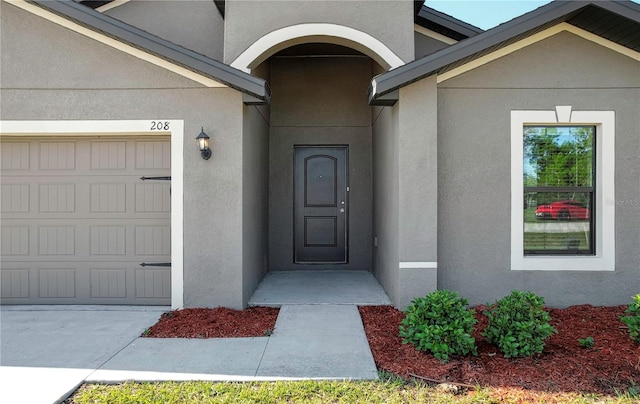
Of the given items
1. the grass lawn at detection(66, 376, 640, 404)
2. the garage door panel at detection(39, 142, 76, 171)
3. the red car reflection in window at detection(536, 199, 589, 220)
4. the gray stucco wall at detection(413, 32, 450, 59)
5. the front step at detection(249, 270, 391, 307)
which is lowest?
the grass lawn at detection(66, 376, 640, 404)

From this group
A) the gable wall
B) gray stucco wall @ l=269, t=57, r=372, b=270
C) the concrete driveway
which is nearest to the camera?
the concrete driveway

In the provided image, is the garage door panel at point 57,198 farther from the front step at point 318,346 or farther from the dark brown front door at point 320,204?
the dark brown front door at point 320,204

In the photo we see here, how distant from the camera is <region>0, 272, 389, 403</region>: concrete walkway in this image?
3.64 meters

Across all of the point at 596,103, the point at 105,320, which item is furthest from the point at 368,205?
the point at 105,320

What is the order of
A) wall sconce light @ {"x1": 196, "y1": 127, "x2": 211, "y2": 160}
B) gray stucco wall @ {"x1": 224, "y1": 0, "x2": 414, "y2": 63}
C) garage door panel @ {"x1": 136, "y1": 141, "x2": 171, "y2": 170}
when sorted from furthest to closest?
garage door panel @ {"x1": 136, "y1": 141, "x2": 171, "y2": 170} < gray stucco wall @ {"x1": 224, "y1": 0, "x2": 414, "y2": 63} < wall sconce light @ {"x1": 196, "y1": 127, "x2": 211, "y2": 160}

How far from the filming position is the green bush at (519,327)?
3949 millimetres

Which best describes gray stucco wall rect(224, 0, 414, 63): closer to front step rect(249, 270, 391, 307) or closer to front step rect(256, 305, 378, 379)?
front step rect(249, 270, 391, 307)

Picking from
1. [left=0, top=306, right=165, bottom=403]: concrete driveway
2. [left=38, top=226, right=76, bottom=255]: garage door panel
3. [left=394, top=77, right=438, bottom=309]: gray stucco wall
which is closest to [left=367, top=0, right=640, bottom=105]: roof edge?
[left=394, top=77, right=438, bottom=309]: gray stucco wall

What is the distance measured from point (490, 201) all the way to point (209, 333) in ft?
12.6

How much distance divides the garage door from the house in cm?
2

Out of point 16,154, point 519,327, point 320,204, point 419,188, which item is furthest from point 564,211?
point 16,154

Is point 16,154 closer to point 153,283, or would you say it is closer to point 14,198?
point 14,198

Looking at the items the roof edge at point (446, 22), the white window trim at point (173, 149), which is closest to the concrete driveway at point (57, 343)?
the white window trim at point (173, 149)

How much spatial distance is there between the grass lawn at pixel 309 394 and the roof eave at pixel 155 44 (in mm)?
3379
